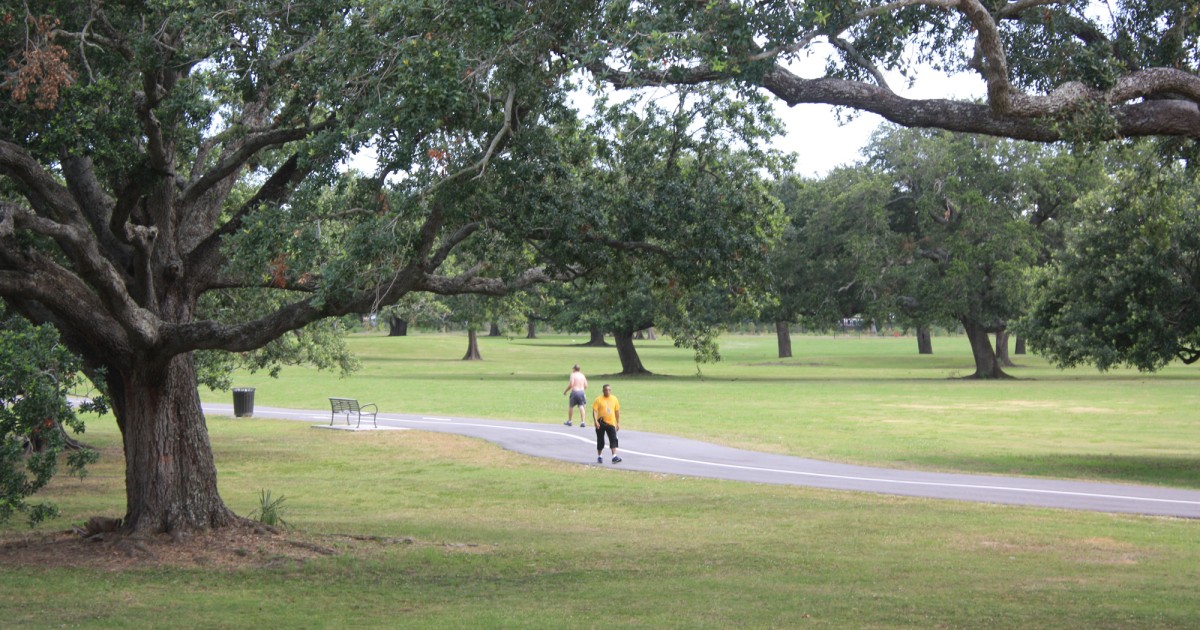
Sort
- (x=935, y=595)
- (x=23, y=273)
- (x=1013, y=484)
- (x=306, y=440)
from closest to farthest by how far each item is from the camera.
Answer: (x=935, y=595) → (x=23, y=273) → (x=1013, y=484) → (x=306, y=440)

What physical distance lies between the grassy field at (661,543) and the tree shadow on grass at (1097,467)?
0.09 meters

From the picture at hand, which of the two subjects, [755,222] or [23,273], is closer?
[23,273]

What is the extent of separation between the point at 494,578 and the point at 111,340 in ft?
15.6

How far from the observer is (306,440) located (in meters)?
27.7

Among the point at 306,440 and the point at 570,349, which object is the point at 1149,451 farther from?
the point at 570,349

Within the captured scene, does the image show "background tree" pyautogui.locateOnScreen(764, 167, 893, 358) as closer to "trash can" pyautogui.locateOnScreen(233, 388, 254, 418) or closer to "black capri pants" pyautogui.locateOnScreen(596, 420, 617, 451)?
"trash can" pyautogui.locateOnScreen(233, 388, 254, 418)

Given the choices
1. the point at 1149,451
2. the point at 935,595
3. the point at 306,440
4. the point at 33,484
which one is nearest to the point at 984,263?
the point at 1149,451

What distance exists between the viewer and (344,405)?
31.7m

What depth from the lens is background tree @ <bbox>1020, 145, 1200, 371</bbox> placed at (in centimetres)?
A: 2133

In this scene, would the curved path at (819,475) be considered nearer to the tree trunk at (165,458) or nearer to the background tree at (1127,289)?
the background tree at (1127,289)

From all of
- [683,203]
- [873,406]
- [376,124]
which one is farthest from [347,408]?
[376,124]

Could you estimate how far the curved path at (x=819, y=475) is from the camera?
1723cm

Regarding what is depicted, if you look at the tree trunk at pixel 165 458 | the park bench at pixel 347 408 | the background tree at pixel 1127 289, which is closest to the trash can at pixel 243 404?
the park bench at pixel 347 408

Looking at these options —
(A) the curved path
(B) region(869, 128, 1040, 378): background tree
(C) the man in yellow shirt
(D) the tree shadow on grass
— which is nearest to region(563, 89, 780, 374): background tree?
(A) the curved path
